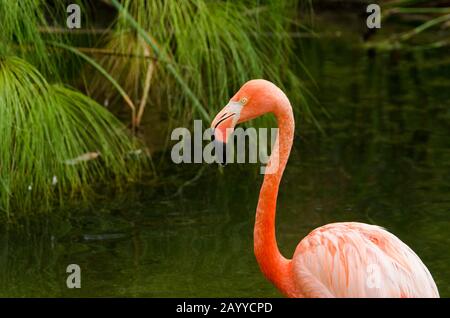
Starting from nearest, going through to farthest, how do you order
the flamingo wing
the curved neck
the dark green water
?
the flamingo wing, the curved neck, the dark green water

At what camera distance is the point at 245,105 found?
147 inches

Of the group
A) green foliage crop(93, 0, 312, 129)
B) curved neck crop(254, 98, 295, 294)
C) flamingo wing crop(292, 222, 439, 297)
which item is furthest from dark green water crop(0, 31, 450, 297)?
flamingo wing crop(292, 222, 439, 297)

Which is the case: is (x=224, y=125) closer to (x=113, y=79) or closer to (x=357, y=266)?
(x=357, y=266)

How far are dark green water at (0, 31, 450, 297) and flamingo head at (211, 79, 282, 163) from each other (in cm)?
107

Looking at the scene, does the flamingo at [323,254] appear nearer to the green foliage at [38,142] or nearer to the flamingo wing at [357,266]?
the flamingo wing at [357,266]

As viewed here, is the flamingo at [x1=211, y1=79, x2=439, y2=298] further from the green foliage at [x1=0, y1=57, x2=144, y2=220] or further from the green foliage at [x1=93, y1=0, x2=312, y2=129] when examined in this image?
the green foliage at [x1=93, y1=0, x2=312, y2=129]

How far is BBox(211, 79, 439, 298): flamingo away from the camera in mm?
3539

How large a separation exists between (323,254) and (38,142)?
6.62ft

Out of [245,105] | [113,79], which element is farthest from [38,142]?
[245,105]

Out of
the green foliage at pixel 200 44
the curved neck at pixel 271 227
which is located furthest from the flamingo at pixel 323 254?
the green foliage at pixel 200 44

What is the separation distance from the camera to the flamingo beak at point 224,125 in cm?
364
